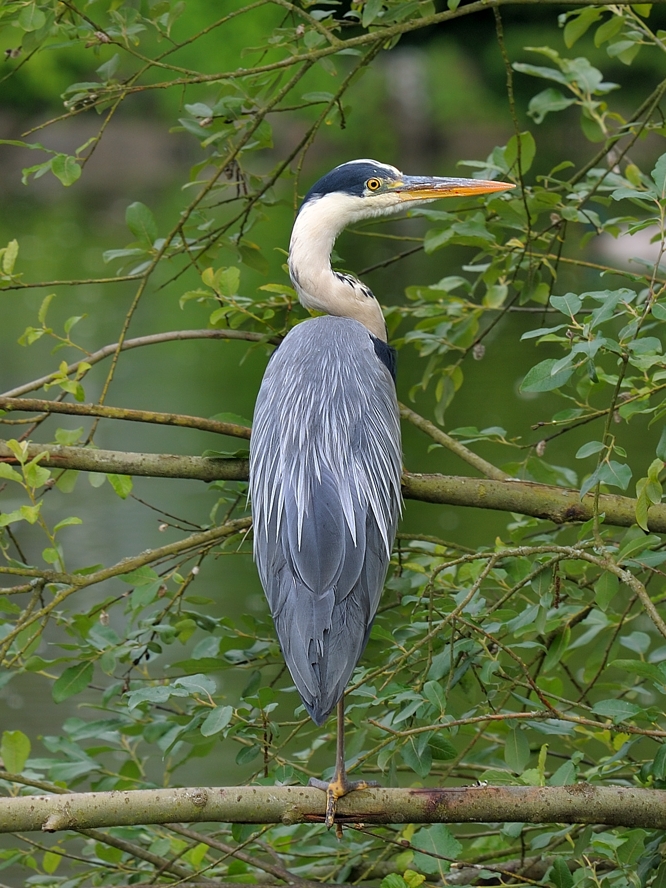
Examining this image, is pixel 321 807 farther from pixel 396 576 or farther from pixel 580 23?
pixel 580 23

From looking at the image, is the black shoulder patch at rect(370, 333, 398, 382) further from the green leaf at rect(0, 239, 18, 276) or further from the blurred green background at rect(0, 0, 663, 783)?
the green leaf at rect(0, 239, 18, 276)

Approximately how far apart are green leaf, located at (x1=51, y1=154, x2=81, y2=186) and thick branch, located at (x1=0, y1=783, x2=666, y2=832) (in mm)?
1159

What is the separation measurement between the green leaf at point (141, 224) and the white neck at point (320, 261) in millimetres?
323

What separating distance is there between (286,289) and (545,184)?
2.16 feet

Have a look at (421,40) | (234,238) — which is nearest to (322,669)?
(234,238)

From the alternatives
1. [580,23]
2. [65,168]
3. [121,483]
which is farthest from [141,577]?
[580,23]

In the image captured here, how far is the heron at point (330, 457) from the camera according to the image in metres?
1.88

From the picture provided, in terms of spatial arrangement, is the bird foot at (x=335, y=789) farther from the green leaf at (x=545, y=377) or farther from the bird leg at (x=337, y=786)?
the green leaf at (x=545, y=377)

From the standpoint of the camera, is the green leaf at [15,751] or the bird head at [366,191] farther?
the bird head at [366,191]

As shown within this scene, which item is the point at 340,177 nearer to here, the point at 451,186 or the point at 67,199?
the point at 451,186

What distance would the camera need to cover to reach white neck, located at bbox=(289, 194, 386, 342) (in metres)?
2.53

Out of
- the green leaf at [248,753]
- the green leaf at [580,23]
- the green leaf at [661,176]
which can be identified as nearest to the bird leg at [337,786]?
the green leaf at [248,753]

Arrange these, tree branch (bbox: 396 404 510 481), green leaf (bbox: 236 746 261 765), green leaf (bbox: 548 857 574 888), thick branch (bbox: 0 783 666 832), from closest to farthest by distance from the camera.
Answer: thick branch (bbox: 0 783 666 832) < green leaf (bbox: 548 857 574 888) < green leaf (bbox: 236 746 261 765) < tree branch (bbox: 396 404 510 481)

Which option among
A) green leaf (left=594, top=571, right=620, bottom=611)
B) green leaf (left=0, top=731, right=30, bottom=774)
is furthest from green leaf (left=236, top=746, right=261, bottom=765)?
green leaf (left=594, top=571, right=620, bottom=611)
